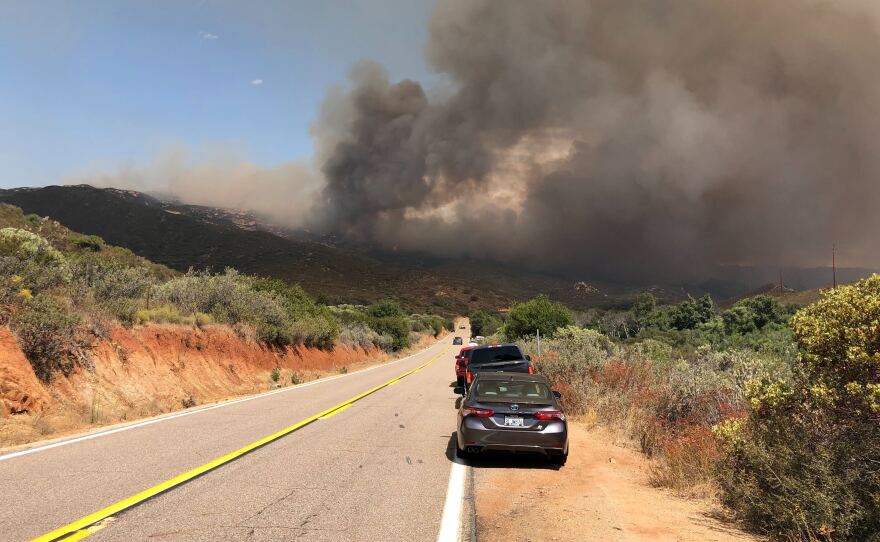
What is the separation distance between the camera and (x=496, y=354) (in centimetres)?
1725

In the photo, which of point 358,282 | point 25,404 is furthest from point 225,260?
point 25,404

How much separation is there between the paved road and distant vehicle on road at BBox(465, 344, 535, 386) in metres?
4.40

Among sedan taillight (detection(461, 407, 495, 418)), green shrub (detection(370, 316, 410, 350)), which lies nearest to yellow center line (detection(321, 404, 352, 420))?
sedan taillight (detection(461, 407, 495, 418))

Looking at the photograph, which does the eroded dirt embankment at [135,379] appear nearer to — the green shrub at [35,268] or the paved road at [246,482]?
the paved road at [246,482]

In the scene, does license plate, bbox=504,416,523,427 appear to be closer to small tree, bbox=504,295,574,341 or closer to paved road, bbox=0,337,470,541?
paved road, bbox=0,337,470,541

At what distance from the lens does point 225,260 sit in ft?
339

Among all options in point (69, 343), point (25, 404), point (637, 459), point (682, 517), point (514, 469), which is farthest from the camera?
point (69, 343)

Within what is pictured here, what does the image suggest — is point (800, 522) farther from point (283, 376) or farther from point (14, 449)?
point (283, 376)

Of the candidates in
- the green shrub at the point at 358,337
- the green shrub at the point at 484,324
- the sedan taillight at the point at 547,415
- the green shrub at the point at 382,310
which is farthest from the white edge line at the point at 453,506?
the green shrub at the point at 484,324

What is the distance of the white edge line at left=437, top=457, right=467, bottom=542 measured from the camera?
5.11m

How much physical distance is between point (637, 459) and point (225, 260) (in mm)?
103541

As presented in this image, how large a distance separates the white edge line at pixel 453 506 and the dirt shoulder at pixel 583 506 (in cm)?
21

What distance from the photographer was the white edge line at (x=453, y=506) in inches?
201

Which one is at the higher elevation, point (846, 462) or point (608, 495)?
point (846, 462)
